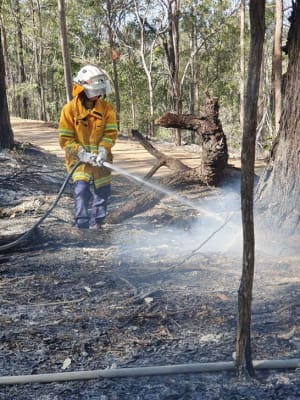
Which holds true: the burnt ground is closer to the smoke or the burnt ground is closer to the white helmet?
the smoke

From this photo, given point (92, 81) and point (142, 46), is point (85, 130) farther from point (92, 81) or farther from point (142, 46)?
point (142, 46)

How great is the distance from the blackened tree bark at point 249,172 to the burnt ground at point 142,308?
0.17m

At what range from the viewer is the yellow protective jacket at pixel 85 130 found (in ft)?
16.6

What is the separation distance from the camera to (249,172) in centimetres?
212

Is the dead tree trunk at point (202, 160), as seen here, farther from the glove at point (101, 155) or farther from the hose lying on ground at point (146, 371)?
the hose lying on ground at point (146, 371)

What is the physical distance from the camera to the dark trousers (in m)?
5.26

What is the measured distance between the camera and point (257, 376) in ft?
7.41

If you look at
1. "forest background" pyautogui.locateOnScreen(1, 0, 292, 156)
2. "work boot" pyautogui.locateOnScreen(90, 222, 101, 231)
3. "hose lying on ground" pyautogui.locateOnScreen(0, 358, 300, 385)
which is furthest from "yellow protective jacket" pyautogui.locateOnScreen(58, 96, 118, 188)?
"forest background" pyautogui.locateOnScreen(1, 0, 292, 156)

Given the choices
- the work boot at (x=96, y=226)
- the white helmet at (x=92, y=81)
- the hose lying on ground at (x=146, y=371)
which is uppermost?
the white helmet at (x=92, y=81)

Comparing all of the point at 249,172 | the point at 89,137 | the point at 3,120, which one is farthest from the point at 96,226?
the point at 3,120

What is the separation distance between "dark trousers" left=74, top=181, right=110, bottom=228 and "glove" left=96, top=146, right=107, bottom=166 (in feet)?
1.38

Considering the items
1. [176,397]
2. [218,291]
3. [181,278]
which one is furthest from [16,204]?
[176,397]

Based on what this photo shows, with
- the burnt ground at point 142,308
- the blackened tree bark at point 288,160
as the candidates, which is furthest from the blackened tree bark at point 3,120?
the blackened tree bark at point 288,160

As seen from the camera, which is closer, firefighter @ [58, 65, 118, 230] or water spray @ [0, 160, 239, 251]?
water spray @ [0, 160, 239, 251]
